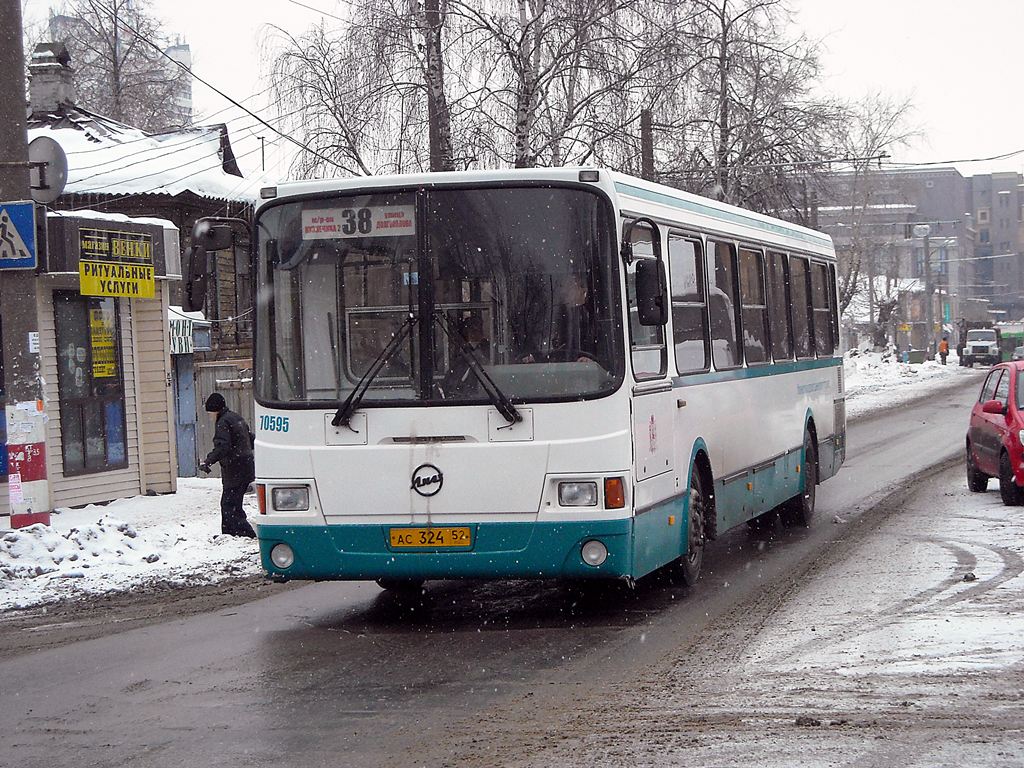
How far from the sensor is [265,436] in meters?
9.45

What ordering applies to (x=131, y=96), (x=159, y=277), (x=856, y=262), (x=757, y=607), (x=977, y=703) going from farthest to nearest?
(x=856, y=262) < (x=131, y=96) < (x=159, y=277) < (x=757, y=607) < (x=977, y=703)

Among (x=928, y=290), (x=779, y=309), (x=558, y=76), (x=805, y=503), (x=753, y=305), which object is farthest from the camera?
(x=928, y=290)

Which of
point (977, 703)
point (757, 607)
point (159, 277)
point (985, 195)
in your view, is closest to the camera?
point (977, 703)

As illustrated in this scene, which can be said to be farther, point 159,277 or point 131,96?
point 131,96

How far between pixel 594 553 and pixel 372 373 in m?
1.74

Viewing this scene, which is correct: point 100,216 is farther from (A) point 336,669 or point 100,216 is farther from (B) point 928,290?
(B) point 928,290

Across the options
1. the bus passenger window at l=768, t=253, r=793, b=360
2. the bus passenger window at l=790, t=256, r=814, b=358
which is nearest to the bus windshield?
the bus passenger window at l=768, t=253, r=793, b=360

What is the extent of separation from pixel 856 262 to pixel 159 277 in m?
52.6

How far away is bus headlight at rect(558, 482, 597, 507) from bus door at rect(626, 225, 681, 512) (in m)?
0.31

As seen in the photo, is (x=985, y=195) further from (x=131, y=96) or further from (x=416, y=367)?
(x=416, y=367)

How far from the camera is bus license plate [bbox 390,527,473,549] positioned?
29.7 ft

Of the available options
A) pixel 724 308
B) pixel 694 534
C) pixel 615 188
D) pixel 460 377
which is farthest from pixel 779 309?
pixel 460 377

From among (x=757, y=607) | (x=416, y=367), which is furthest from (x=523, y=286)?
(x=757, y=607)

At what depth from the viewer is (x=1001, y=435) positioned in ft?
52.0
